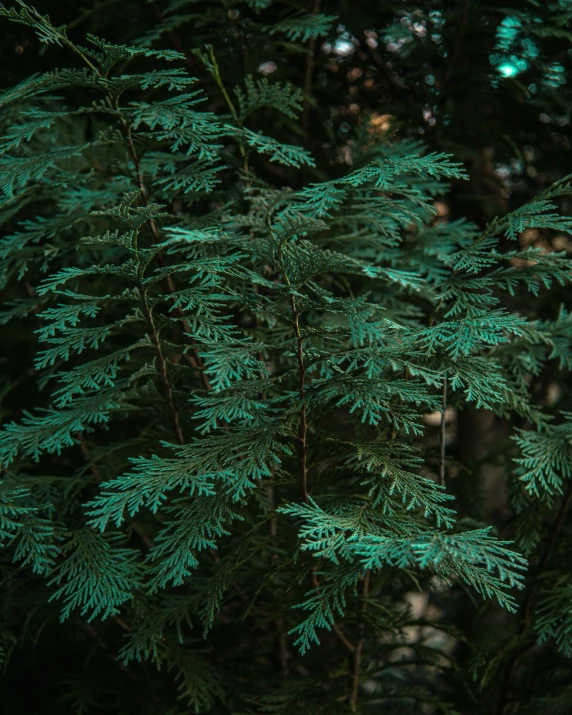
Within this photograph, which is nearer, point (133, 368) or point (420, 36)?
point (133, 368)

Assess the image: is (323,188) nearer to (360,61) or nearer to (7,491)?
(7,491)

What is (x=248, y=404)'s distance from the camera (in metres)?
1.54

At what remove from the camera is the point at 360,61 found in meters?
2.93

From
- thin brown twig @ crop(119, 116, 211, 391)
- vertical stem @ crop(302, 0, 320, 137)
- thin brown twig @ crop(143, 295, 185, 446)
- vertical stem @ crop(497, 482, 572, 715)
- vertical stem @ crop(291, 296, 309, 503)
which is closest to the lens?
vertical stem @ crop(291, 296, 309, 503)

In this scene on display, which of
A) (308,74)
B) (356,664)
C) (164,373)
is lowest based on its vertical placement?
(356,664)

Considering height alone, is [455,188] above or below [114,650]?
above

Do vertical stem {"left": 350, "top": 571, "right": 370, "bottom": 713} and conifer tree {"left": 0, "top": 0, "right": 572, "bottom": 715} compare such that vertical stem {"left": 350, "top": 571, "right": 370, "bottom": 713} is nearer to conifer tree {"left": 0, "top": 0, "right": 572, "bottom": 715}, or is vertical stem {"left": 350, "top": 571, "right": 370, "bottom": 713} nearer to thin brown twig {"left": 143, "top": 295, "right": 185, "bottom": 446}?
conifer tree {"left": 0, "top": 0, "right": 572, "bottom": 715}

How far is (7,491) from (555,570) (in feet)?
5.18

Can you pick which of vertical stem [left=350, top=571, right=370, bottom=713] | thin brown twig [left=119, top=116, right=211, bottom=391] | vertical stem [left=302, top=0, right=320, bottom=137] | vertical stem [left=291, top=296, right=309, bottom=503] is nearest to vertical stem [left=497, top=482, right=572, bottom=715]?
vertical stem [left=350, top=571, right=370, bottom=713]

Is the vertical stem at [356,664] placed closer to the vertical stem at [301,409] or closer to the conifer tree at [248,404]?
the conifer tree at [248,404]

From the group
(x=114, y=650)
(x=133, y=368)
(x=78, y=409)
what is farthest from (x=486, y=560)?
(x=114, y=650)

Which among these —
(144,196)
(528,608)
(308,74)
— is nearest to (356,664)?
(528,608)

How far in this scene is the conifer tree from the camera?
1.52m

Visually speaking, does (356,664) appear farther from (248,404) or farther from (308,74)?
(308,74)
